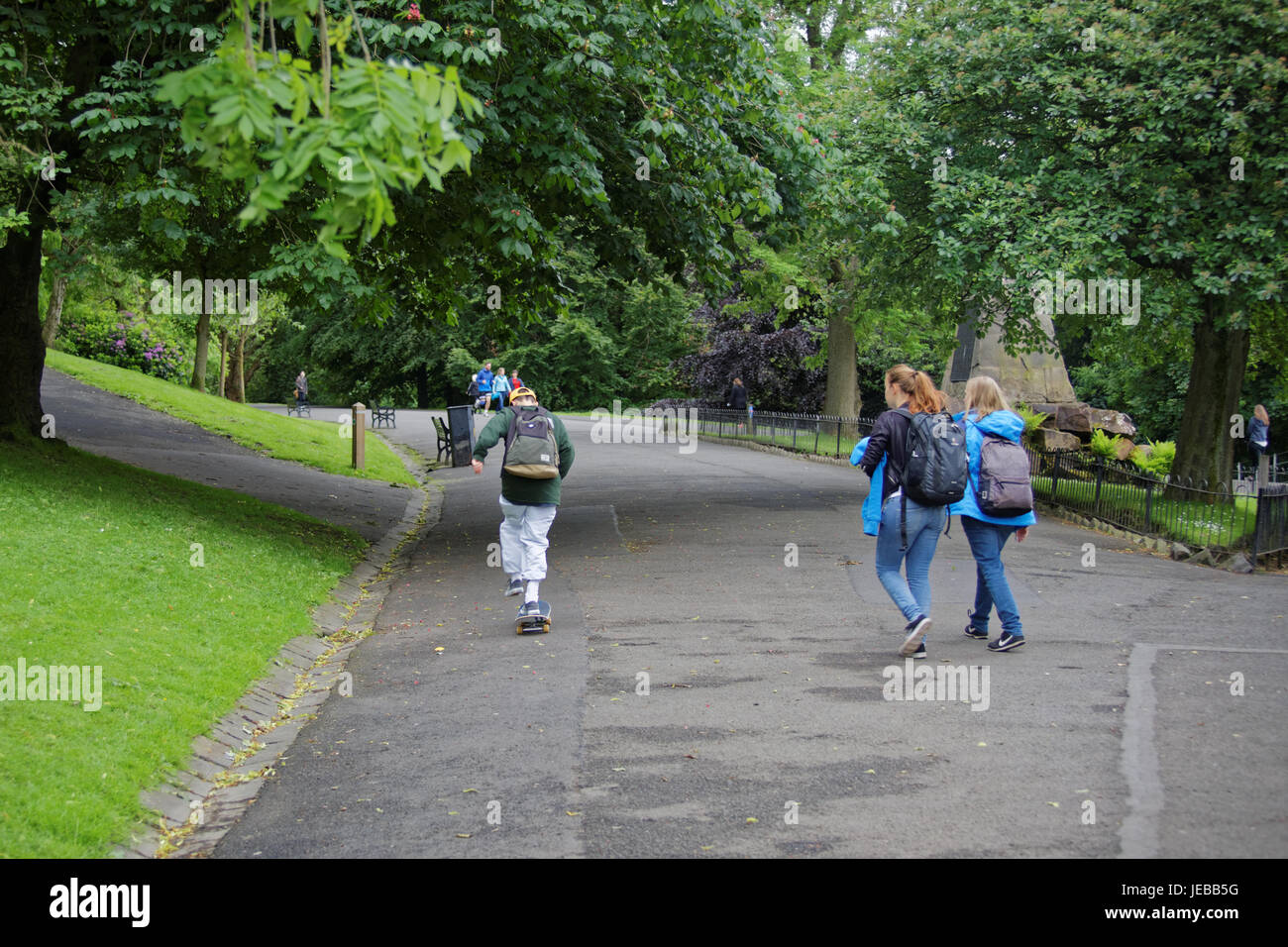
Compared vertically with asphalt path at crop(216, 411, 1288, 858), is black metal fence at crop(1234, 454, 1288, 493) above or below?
below

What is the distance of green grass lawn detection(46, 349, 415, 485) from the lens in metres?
23.2

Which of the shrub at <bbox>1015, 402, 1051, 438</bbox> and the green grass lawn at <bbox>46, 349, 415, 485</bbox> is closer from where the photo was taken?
the shrub at <bbox>1015, 402, 1051, 438</bbox>

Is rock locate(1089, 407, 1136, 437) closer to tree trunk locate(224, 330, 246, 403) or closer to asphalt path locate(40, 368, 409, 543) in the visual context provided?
asphalt path locate(40, 368, 409, 543)

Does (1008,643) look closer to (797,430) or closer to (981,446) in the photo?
(981,446)

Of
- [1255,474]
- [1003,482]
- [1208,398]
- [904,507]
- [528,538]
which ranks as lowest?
[1255,474]

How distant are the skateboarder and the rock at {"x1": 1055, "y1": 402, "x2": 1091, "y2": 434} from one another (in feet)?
54.4

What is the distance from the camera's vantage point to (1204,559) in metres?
14.4

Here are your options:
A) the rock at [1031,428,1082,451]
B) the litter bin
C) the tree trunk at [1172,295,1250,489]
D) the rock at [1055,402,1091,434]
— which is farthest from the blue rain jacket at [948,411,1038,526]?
the litter bin

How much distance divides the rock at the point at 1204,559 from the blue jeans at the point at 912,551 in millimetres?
7663

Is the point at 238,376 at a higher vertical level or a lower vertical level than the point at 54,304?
lower

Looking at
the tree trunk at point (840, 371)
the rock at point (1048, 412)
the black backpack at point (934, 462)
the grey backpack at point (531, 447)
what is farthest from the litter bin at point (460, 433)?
the black backpack at point (934, 462)

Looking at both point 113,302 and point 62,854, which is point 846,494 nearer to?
point 62,854

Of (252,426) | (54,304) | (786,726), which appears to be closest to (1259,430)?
(252,426)

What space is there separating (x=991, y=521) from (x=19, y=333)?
11.6m
